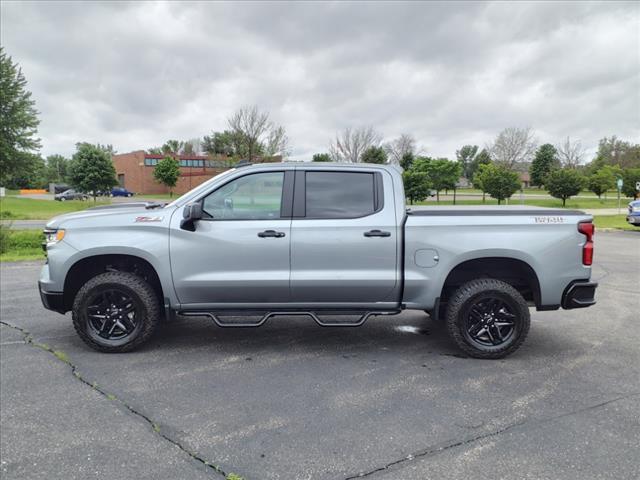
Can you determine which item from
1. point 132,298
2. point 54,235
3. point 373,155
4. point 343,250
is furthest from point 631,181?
point 54,235

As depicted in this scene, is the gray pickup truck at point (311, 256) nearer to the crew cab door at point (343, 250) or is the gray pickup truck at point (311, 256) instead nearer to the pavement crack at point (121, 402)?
the crew cab door at point (343, 250)

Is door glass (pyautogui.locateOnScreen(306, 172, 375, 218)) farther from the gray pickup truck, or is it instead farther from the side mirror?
the side mirror

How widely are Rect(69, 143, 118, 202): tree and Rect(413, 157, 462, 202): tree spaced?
3123 cm

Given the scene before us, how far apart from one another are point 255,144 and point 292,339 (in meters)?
38.7

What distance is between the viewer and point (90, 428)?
3.10 meters

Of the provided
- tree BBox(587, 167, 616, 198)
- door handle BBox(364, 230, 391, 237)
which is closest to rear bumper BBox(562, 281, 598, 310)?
door handle BBox(364, 230, 391, 237)

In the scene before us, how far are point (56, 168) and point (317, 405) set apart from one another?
12387cm

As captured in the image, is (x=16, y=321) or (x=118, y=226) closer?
Result: (x=118, y=226)

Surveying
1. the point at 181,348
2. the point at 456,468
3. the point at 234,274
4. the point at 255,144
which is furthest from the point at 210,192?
the point at 255,144

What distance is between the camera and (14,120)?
95.0 ft

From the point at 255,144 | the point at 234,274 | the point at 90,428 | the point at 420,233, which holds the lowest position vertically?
the point at 90,428

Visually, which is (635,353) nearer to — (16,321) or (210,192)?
(210,192)

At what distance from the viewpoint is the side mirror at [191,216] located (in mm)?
4180

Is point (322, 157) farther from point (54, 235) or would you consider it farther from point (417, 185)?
point (54, 235)
